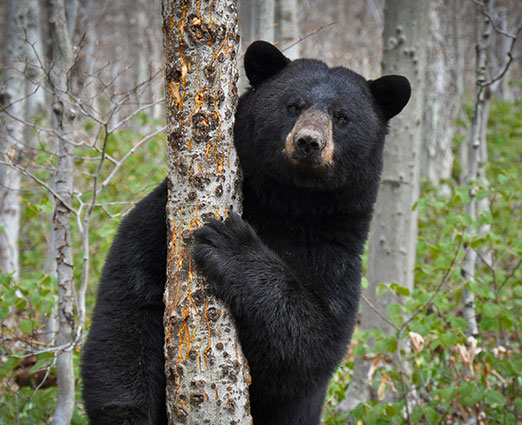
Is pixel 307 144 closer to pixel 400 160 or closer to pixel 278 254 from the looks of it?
pixel 278 254

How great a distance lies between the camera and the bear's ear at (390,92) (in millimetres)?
2920

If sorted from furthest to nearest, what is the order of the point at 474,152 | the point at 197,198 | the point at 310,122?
1. the point at 474,152
2. the point at 310,122
3. the point at 197,198

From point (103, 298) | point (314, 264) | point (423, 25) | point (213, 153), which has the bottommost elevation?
point (103, 298)

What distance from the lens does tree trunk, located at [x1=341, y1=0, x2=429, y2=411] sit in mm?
4695

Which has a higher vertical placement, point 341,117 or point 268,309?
point 341,117

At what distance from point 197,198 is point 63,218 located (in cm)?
158

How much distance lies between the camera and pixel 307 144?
2479mm

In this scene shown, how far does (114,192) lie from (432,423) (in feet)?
18.0

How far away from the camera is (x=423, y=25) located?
186 inches

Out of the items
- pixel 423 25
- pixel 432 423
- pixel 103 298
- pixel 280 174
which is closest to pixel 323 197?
pixel 280 174

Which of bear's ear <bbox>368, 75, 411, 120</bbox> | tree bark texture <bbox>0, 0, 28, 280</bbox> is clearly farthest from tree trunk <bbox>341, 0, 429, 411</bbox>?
tree bark texture <bbox>0, 0, 28, 280</bbox>

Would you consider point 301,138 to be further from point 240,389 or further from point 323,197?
point 240,389

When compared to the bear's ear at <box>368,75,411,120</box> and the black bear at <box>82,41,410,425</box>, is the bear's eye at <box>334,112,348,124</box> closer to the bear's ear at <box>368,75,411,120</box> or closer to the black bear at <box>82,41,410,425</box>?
the black bear at <box>82,41,410,425</box>

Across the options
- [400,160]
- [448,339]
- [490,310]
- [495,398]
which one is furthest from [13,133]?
[495,398]
